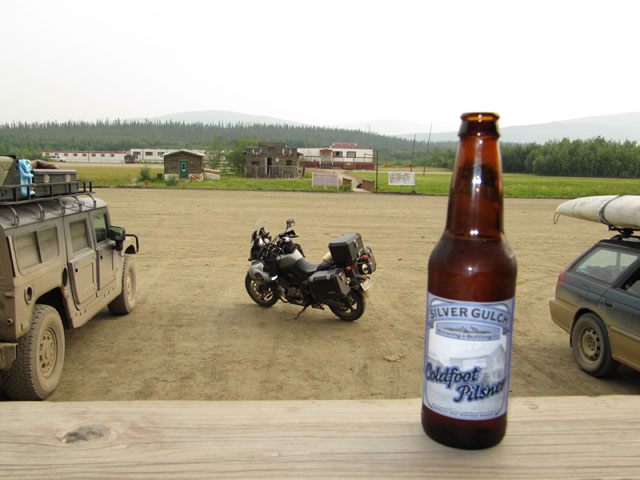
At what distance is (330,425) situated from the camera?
3.59 ft

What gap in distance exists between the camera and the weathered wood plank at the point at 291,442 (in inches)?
37.6

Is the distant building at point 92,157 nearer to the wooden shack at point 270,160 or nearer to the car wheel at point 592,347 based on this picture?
the wooden shack at point 270,160

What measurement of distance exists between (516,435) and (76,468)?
911 mm

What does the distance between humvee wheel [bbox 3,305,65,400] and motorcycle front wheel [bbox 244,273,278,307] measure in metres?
3.63

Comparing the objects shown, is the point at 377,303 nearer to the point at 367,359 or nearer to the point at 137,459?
the point at 367,359

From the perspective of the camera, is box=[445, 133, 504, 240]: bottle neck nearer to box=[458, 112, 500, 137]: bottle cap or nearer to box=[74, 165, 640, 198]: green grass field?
box=[458, 112, 500, 137]: bottle cap

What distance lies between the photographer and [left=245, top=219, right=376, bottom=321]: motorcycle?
7.50 metres

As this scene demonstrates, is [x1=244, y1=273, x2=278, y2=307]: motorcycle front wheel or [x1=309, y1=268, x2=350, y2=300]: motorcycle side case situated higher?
[x1=309, y1=268, x2=350, y2=300]: motorcycle side case

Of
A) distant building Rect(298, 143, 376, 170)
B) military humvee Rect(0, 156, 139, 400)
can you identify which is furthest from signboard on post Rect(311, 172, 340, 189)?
distant building Rect(298, 143, 376, 170)

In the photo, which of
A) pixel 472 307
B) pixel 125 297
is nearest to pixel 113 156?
pixel 125 297

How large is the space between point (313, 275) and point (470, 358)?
21.7 feet

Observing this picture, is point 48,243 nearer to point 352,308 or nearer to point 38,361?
point 38,361

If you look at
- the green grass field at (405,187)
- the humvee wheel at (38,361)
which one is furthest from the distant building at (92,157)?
the humvee wheel at (38,361)

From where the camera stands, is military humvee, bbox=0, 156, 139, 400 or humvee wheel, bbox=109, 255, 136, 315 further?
humvee wheel, bbox=109, 255, 136, 315
